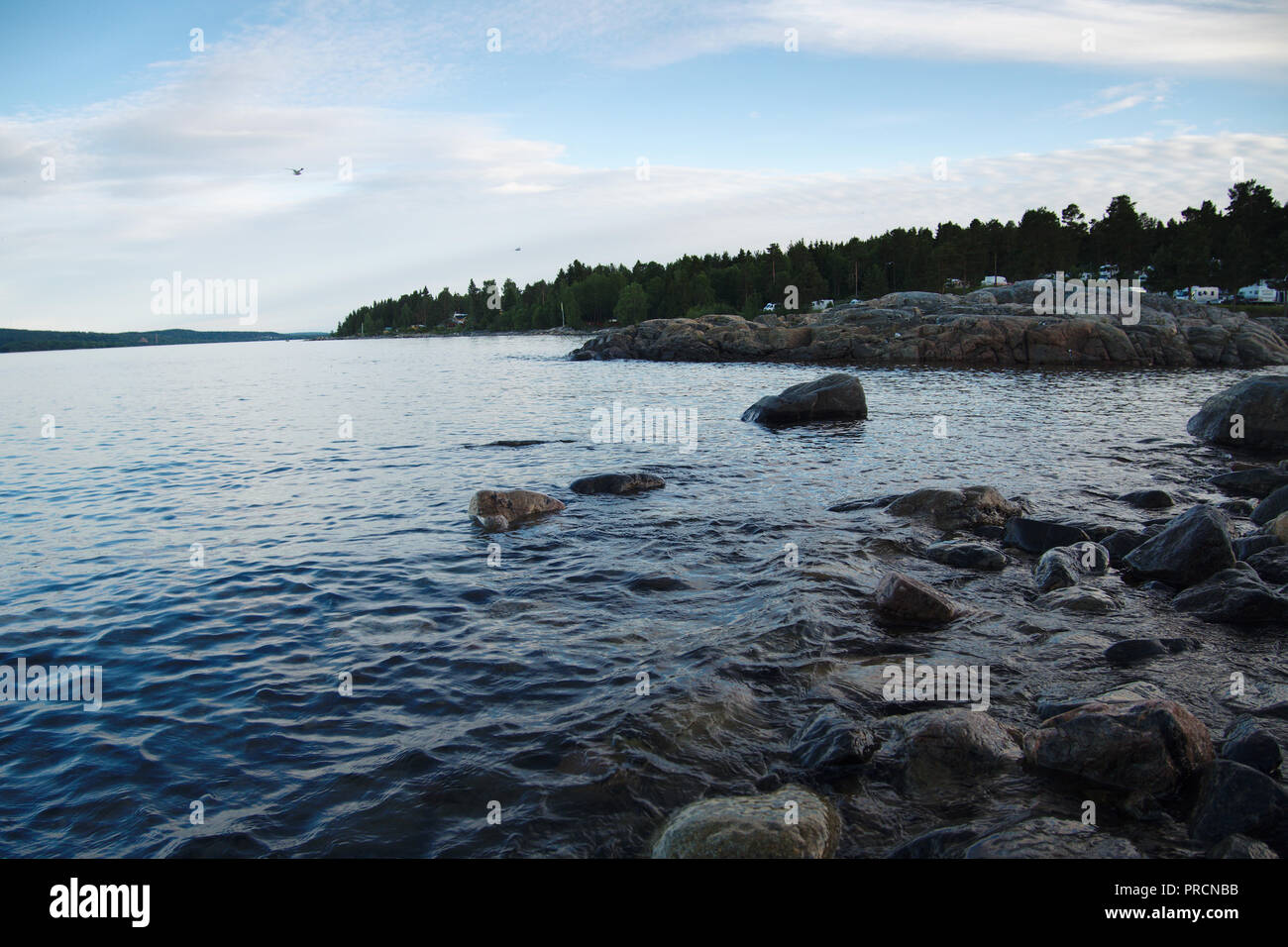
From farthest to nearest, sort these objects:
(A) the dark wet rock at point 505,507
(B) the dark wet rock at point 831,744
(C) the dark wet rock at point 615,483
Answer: (C) the dark wet rock at point 615,483 → (A) the dark wet rock at point 505,507 → (B) the dark wet rock at point 831,744

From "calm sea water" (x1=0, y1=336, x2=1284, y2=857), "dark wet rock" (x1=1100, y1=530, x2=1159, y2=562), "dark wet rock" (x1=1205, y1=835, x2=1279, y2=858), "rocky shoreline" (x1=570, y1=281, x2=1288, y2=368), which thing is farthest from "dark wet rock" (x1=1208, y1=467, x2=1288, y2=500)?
"rocky shoreline" (x1=570, y1=281, x2=1288, y2=368)

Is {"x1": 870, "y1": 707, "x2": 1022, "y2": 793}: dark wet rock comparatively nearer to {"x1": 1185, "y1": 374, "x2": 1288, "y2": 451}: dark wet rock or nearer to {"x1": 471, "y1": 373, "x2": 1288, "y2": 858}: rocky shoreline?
{"x1": 471, "y1": 373, "x2": 1288, "y2": 858}: rocky shoreline

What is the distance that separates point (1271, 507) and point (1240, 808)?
11.2 metres

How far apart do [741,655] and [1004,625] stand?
3707mm

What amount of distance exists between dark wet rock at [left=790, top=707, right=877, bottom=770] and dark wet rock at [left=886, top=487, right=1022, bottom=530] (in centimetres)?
846

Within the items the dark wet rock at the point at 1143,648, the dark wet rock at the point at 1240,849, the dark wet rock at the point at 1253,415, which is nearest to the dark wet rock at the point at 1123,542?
the dark wet rock at the point at 1143,648

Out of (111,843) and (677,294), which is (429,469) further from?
(677,294)

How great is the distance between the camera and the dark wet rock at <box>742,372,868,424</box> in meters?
30.3

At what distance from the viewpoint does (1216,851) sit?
509cm

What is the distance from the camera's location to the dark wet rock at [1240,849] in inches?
194

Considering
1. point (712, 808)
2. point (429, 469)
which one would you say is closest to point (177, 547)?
point (429, 469)

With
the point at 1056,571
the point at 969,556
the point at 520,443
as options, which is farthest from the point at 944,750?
the point at 520,443

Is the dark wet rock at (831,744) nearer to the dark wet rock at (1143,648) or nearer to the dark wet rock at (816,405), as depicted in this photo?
the dark wet rock at (1143,648)

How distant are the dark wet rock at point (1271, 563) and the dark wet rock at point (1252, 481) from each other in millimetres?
6195
